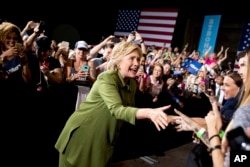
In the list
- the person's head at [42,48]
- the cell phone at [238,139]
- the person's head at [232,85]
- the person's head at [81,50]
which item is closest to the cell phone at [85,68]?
the person's head at [81,50]

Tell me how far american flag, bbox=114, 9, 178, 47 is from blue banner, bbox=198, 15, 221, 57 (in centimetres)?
148

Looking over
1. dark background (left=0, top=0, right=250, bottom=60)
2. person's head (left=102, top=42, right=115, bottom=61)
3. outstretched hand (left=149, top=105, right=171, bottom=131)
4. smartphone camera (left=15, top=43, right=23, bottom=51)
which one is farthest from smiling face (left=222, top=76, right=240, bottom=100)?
dark background (left=0, top=0, right=250, bottom=60)

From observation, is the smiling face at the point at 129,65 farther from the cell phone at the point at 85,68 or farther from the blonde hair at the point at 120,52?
the cell phone at the point at 85,68

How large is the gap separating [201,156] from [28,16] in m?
11.5

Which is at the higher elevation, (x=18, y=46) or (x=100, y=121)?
(x=18, y=46)

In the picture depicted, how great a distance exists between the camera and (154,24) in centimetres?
1319

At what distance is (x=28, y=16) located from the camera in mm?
12297

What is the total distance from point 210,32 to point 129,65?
33.4ft

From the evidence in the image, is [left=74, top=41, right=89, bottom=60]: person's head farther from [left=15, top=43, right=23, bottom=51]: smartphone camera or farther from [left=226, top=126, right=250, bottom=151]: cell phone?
[left=226, top=126, right=250, bottom=151]: cell phone

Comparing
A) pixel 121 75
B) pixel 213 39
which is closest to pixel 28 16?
pixel 213 39

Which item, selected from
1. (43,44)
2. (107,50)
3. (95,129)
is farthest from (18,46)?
(107,50)

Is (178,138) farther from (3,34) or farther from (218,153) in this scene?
(218,153)

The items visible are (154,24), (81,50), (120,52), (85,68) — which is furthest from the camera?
(154,24)

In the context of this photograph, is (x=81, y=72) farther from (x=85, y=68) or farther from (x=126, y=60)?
(x=126, y=60)
